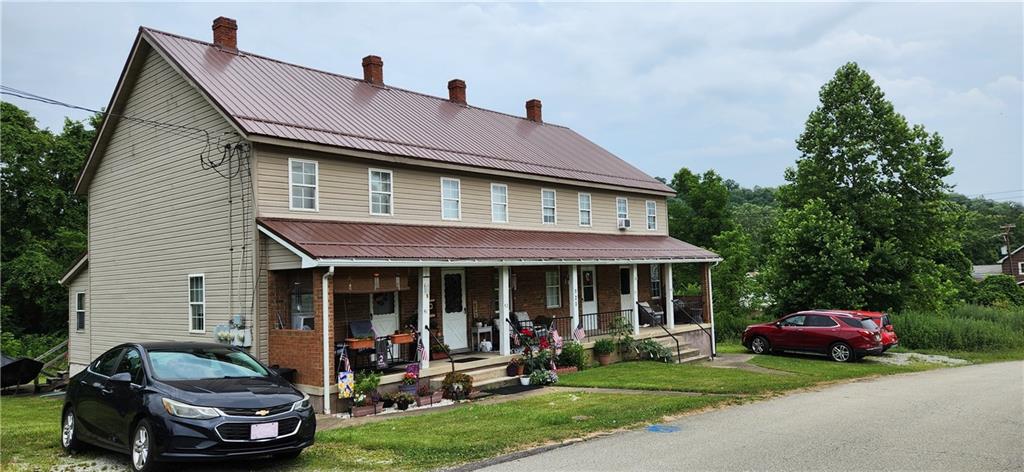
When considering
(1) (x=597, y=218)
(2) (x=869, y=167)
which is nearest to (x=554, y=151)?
(1) (x=597, y=218)

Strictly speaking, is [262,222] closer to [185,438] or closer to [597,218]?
[185,438]

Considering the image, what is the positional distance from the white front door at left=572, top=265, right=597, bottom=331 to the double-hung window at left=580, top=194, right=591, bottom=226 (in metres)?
1.50

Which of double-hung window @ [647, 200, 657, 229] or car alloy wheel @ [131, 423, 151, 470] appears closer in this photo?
car alloy wheel @ [131, 423, 151, 470]

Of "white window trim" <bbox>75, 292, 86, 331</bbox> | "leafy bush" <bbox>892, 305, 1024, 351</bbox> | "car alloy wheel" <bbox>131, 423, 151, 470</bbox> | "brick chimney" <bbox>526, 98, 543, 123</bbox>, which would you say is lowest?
"leafy bush" <bbox>892, 305, 1024, 351</bbox>

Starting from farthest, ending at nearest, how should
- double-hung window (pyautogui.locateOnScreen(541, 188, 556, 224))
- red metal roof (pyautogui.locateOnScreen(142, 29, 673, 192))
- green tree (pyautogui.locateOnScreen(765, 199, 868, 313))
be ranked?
green tree (pyautogui.locateOnScreen(765, 199, 868, 313)) → double-hung window (pyautogui.locateOnScreen(541, 188, 556, 224)) → red metal roof (pyautogui.locateOnScreen(142, 29, 673, 192))

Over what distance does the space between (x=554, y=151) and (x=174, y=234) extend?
1288cm

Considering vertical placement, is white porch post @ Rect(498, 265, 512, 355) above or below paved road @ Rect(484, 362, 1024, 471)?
above

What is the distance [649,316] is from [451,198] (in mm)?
8158

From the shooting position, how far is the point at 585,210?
23109mm

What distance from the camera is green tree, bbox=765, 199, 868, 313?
2691 centimetres

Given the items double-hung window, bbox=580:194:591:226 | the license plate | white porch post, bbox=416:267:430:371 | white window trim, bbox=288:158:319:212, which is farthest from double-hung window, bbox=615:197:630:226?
the license plate

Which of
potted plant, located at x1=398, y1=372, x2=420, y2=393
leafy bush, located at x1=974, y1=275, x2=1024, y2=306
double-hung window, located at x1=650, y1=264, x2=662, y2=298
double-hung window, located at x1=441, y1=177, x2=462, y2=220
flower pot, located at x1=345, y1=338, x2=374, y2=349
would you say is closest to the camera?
potted plant, located at x1=398, y1=372, x2=420, y2=393

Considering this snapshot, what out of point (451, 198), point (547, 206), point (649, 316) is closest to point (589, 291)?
point (649, 316)

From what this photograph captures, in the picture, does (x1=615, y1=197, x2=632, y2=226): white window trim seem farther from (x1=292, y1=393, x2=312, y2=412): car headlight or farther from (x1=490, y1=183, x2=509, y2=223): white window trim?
(x1=292, y1=393, x2=312, y2=412): car headlight
